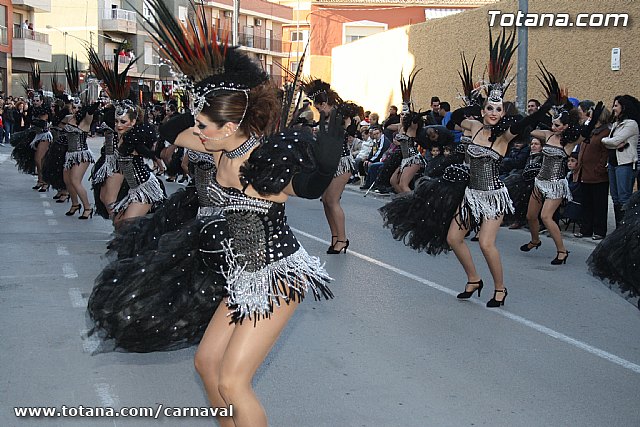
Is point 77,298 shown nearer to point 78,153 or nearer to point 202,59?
point 202,59

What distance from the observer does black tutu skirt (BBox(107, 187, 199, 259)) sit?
6716 mm

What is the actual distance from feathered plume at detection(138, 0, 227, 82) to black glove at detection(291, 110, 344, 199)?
770mm

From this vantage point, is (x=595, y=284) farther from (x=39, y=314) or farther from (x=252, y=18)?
(x=252, y=18)

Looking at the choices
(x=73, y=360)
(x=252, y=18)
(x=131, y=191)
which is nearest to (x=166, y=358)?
(x=73, y=360)

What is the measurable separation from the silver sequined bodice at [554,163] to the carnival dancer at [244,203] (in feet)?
21.8

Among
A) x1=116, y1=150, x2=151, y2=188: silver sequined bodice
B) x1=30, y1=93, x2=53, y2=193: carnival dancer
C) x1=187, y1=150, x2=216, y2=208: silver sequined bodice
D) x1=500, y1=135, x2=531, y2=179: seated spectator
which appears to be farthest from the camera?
x1=30, y1=93, x2=53, y2=193: carnival dancer

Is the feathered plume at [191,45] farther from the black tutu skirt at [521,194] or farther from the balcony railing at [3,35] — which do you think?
the balcony railing at [3,35]

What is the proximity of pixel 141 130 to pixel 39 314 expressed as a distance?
9.22ft

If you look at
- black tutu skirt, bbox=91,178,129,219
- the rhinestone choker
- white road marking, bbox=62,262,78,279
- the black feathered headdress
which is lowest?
white road marking, bbox=62,262,78,279

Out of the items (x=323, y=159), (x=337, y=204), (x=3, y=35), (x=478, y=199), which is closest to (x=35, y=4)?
(x=3, y=35)

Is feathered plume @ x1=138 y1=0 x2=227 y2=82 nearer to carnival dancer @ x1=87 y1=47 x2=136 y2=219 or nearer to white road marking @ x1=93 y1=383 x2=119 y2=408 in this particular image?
white road marking @ x1=93 y1=383 x2=119 y2=408

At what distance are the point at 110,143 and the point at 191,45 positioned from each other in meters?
6.55

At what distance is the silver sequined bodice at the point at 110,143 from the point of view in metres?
10.4

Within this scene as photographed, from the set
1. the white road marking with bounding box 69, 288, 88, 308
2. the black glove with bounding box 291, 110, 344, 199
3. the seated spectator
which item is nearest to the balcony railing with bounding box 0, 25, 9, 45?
the seated spectator
